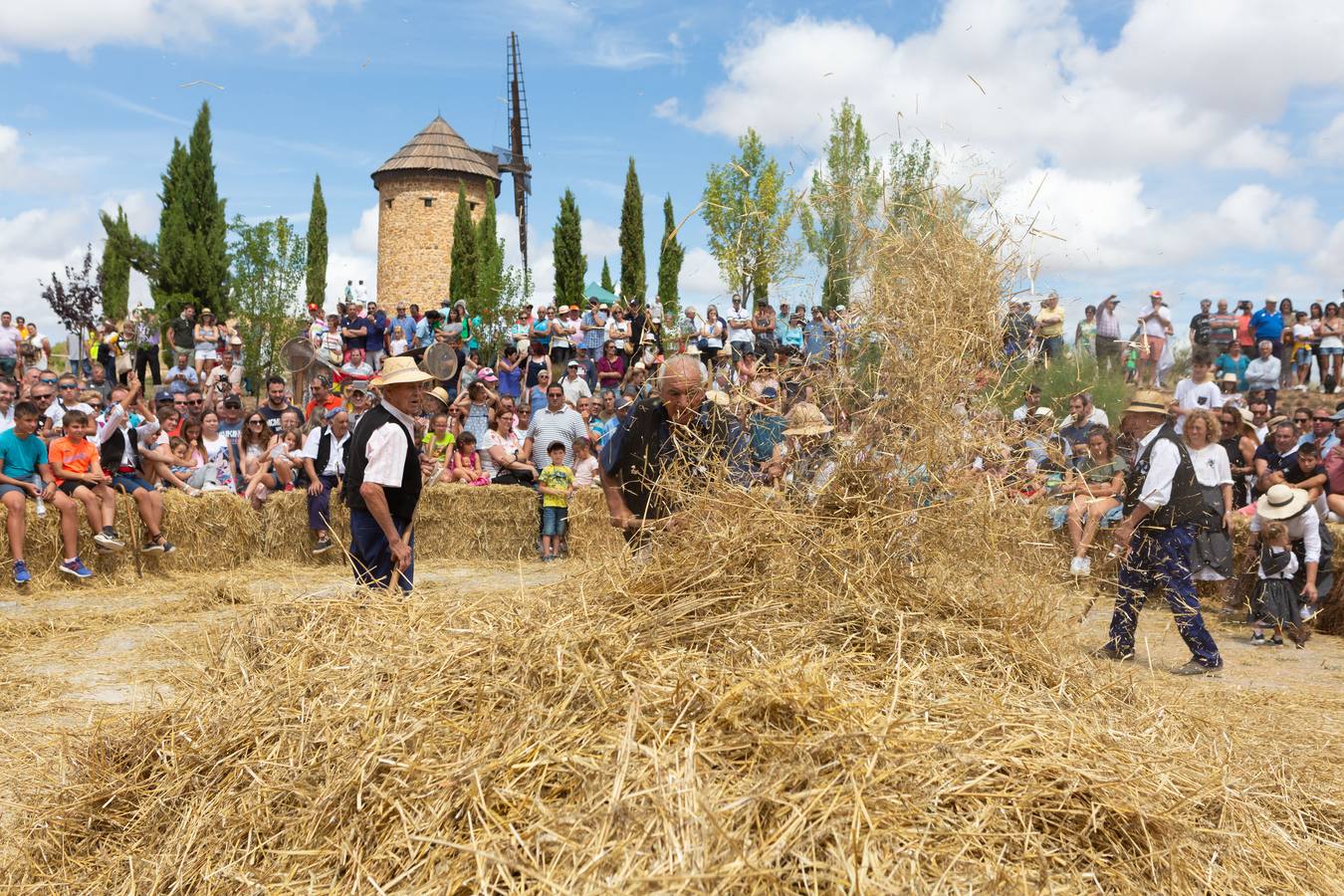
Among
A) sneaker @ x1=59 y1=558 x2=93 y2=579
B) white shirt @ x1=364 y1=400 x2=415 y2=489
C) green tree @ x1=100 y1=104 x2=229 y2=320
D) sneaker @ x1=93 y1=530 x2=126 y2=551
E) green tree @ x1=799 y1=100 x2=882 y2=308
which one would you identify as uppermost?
green tree @ x1=100 y1=104 x2=229 y2=320

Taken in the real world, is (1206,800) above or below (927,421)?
below

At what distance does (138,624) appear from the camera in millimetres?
7578

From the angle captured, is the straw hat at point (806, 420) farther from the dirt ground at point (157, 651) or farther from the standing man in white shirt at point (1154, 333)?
the standing man in white shirt at point (1154, 333)

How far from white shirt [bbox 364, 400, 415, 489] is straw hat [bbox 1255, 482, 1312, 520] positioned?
6.65 metres

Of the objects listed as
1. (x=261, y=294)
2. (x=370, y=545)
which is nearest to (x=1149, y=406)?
(x=370, y=545)

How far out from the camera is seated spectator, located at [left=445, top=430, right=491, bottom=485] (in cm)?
1221

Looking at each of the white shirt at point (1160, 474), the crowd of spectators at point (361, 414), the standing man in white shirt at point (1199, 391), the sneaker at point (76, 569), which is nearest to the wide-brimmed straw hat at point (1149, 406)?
the white shirt at point (1160, 474)

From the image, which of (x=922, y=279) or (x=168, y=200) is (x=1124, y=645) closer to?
(x=922, y=279)

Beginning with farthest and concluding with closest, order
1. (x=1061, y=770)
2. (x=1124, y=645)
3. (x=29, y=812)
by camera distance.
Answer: (x=1124, y=645)
(x=29, y=812)
(x=1061, y=770)

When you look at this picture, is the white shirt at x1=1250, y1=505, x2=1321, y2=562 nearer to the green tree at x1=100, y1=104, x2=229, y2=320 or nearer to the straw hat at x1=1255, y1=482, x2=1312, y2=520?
the straw hat at x1=1255, y1=482, x2=1312, y2=520

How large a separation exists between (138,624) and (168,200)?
82.5 feet

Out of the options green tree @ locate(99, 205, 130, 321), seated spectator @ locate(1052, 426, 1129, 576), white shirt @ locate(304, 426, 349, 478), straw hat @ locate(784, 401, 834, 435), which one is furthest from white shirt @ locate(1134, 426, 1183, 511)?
green tree @ locate(99, 205, 130, 321)

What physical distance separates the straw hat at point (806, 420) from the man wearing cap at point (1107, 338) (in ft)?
35.8

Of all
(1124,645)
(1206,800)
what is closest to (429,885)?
(1206,800)
